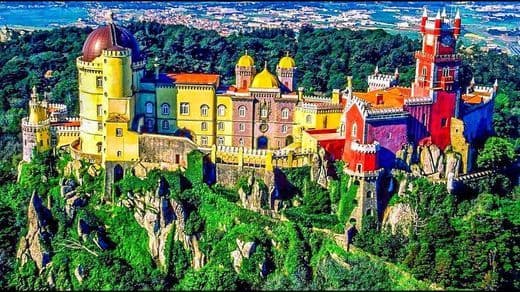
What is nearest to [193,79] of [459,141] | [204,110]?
[204,110]

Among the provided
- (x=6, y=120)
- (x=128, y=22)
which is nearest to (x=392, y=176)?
(x=6, y=120)

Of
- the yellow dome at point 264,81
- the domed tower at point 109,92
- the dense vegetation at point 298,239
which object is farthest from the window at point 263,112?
the domed tower at point 109,92

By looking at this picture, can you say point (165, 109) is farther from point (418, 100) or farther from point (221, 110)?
point (418, 100)

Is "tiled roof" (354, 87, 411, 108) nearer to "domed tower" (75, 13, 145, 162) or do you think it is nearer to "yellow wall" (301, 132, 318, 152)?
"yellow wall" (301, 132, 318, 152)

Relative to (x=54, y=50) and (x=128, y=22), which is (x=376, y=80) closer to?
(x=54, y=50)

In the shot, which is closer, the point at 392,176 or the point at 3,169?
the point at 392,176

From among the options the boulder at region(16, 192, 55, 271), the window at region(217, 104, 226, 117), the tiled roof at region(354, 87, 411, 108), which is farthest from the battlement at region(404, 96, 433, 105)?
the boulder at region(16, 192, 55, 271)

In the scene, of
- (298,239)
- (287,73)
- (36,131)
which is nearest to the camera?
(298,239)
